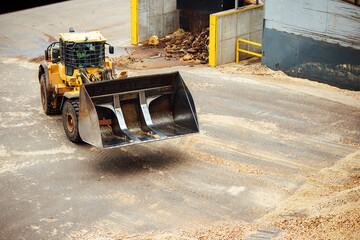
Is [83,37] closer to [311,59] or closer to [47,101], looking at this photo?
[47,101]

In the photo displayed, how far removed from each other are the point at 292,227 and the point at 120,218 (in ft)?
10.2

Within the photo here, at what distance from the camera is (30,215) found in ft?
31.9

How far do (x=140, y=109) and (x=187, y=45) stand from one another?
32.6 ft

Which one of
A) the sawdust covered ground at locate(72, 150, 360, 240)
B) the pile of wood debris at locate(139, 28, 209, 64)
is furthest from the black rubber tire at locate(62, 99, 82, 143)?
the pile of wood debris at locate(139, 28, 209, 64)

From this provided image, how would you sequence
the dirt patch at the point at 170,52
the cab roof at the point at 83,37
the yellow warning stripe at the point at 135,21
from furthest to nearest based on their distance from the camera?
the yellow warning stripe at the point at 135,21
the dirt patch at the point at 170,52
the cab roof at the point at 83,37

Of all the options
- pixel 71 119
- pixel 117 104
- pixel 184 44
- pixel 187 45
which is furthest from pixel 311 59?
pixel 71 119

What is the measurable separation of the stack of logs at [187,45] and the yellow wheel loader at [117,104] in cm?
717

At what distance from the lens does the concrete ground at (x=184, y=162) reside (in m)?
9.68

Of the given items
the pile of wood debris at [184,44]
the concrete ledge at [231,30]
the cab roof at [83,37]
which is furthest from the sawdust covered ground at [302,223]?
the pile of wood debris at [184,44]

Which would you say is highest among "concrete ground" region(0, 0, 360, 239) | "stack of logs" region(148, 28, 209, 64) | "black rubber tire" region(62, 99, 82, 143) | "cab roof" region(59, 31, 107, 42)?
"cab roof" region(59, 31, 107, 42)

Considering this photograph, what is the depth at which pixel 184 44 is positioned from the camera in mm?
21828

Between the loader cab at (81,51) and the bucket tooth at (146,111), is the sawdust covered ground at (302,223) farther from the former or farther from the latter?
the loader cab at (81,51)

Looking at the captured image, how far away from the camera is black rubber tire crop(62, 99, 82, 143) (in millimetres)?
12315

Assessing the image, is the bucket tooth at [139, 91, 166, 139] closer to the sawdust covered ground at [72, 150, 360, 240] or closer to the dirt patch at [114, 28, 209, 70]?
the sawdust covered ground at [72, 150, 360, 240]
